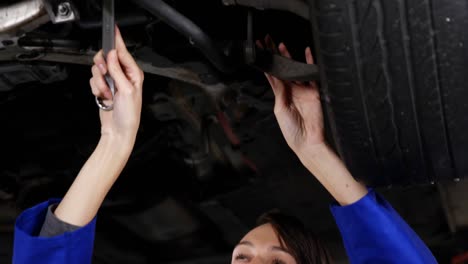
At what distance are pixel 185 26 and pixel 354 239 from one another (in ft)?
1.61

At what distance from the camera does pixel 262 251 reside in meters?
1.31

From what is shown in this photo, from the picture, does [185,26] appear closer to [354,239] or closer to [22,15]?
[22,15]

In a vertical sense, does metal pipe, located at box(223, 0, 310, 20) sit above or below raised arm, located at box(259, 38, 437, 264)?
above

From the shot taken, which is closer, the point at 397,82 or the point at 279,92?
the point at 397,82

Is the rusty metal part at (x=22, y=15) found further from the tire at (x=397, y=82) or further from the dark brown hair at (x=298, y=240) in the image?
the dark brown hair at (x=298, y=240)

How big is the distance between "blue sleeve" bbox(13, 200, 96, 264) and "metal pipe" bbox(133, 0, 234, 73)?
0.36 m

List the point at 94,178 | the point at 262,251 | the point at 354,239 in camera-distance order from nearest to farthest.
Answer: the point at 94,178, the point at 354,239, the point at 262,251

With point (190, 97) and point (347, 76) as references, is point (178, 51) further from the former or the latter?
point (347, 76)

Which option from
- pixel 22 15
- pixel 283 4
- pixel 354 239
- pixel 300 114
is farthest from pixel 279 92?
pixel 22 15

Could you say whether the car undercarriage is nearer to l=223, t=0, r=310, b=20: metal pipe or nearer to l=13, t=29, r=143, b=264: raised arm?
l=223, t=0, r=310, b=20: metal pipe

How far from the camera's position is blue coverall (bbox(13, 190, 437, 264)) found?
1063 millimetres

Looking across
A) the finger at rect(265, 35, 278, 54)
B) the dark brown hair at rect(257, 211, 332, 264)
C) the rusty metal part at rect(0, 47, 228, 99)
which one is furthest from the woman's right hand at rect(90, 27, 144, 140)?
the dark brown hair at rect(257, 211, 332, 264)

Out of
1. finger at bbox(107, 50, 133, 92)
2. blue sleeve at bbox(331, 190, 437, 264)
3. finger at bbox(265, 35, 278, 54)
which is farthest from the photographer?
finger at bbox(265, 35, 278, 54)

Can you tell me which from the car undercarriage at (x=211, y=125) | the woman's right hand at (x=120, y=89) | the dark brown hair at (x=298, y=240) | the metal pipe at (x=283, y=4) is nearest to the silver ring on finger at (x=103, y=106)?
the woman's right hand at (x=120, y=89)
